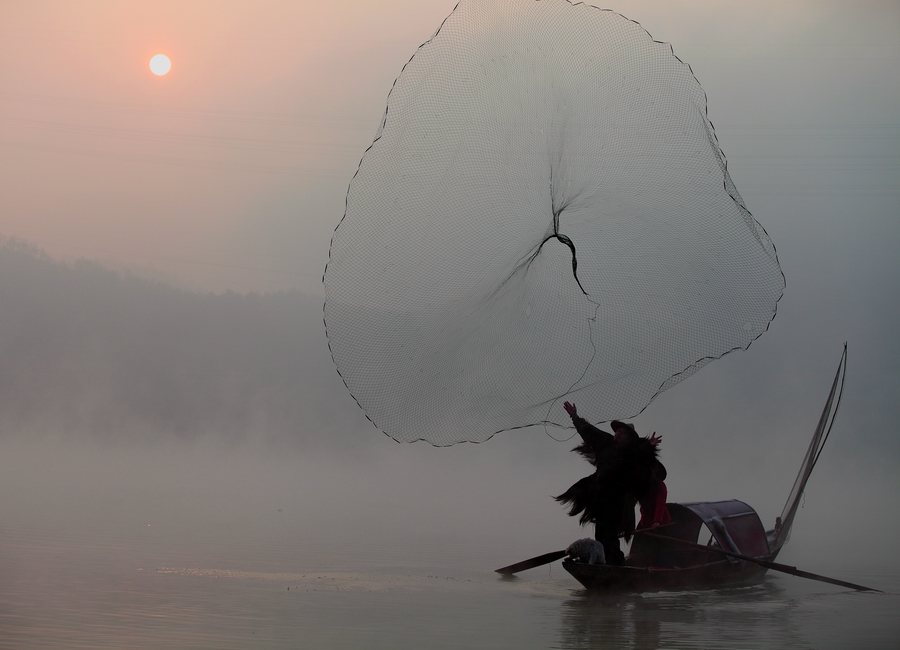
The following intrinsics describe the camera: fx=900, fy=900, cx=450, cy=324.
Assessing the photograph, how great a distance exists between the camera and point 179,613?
554cm

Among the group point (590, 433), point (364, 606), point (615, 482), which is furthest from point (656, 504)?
point (364, 606)

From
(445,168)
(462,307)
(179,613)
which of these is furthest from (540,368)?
(179,613)

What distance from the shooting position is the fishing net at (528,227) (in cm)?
595

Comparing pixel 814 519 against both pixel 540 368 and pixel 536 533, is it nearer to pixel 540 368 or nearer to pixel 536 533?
pixel 536 533

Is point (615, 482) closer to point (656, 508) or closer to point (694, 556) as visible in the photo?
point (656, 508)

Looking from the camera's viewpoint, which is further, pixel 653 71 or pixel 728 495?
pixel 728 495

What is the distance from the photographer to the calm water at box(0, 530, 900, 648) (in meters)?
5.19

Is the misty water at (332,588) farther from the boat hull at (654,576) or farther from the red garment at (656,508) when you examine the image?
the red garment at (656,508)

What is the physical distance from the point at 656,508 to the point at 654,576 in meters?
0.56

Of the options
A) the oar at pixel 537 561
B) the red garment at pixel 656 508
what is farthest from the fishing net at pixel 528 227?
the oar at pixel 537 561

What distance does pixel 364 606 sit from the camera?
5961 mm

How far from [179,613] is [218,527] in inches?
149

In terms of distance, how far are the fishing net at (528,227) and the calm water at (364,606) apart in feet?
4.03

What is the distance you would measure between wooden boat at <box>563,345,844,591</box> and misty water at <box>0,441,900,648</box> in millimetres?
141
